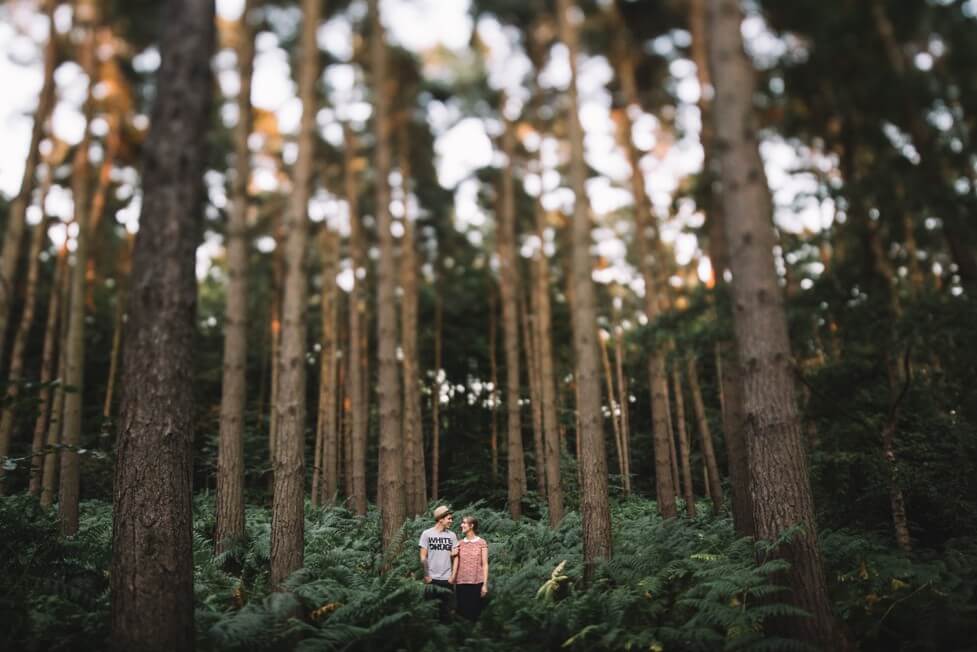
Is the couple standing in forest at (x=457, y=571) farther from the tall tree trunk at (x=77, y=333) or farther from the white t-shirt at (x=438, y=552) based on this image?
the tall tree trunk at (x=77, y=333)

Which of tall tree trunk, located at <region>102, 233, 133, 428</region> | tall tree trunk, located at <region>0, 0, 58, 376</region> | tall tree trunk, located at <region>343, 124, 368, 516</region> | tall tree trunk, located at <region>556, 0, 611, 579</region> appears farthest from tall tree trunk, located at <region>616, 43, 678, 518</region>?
tall tree trunk, located at <region>102, 233, 133, 428</region>

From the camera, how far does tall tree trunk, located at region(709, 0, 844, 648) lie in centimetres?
544

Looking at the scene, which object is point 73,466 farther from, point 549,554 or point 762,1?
point 762,1

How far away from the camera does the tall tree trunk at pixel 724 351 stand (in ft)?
29.7

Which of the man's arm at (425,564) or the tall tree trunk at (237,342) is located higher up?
the tall tree trunk at (237,342)

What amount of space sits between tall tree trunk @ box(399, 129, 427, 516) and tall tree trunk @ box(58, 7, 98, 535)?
6931mm

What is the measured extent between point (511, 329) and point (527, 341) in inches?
128

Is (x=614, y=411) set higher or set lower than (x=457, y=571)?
higher

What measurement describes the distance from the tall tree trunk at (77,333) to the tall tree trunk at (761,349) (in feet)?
24.9

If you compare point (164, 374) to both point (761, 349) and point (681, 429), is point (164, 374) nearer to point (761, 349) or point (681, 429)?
point (761, 349)

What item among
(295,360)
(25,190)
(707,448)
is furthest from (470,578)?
(25,190)

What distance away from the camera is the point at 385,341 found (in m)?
11.2

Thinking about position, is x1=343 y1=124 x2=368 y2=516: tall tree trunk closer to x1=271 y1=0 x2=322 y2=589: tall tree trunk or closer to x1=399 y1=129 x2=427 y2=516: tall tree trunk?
x1=399 y1=129 x2=427 y2=516: tall tree trunk

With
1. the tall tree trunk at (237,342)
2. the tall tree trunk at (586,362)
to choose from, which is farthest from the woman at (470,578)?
the tall tree trunk at (237,342)
